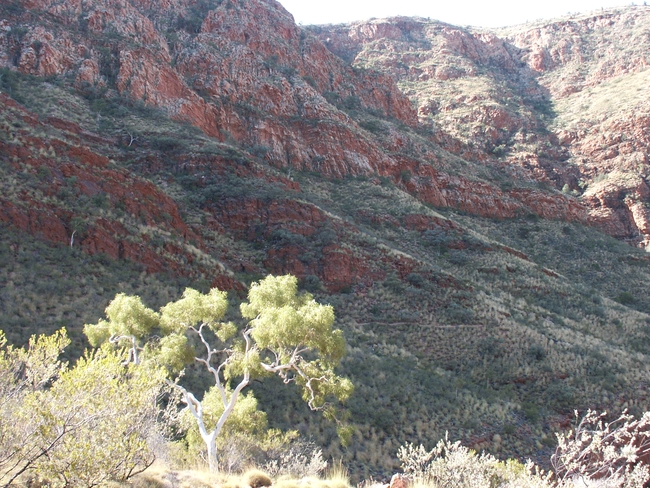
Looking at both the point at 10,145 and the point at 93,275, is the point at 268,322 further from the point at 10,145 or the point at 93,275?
the point at 10,145

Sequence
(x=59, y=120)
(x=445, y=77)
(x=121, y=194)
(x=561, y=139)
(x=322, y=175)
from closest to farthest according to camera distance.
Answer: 1. (x=121, y=194)
2. (x=59, y=120)
3. (x=322, y=175)
4. (x=561, y=139)
5. (x=445, y=77)

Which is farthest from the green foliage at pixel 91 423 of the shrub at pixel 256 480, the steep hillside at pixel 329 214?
the steep hillside at pixel 329 214

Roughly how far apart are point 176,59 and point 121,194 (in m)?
29.2

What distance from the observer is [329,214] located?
29.2 metres

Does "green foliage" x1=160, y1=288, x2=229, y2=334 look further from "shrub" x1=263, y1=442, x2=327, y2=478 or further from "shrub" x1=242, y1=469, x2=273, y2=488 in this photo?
"shrub" x1=242, y1=469, x2=273, y2=488

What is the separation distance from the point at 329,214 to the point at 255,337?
22.4 m

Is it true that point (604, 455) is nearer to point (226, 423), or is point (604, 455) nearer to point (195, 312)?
point (226, 423)

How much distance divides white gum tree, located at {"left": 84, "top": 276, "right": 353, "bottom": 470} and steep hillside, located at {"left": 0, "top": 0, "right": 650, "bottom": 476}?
3900 millimetres

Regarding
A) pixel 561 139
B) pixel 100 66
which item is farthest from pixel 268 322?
pixel 561 139

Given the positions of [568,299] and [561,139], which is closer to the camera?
[568,299]

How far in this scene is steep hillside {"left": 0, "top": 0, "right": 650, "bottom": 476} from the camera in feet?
50.4

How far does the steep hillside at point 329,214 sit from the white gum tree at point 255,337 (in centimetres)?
390

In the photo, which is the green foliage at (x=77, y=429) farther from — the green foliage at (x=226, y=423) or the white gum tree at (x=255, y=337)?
the green foliage at (x=226, y=423)

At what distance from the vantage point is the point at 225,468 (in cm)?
750
